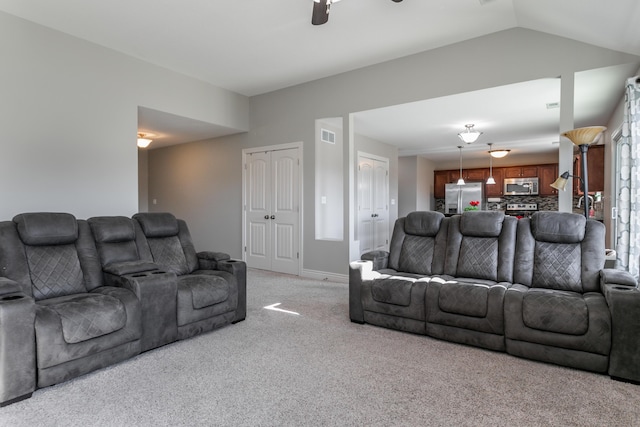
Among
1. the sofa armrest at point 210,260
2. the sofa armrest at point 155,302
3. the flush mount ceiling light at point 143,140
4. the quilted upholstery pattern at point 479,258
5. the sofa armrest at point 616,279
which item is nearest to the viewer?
the sofa armrest at point 616,279

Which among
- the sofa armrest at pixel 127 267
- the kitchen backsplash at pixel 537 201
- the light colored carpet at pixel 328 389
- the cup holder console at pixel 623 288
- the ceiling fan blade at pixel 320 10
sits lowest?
the light colored carpet at pixel 328 389

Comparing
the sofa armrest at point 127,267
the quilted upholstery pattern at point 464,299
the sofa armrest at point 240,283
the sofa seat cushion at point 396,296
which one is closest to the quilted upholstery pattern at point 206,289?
the sofa armrest at point 240,283

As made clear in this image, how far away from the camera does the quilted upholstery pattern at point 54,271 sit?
273cm

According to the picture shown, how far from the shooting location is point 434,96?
14.6ft

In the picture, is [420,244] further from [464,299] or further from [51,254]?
[51,254]

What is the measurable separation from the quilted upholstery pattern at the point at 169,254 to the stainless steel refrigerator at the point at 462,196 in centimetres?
805

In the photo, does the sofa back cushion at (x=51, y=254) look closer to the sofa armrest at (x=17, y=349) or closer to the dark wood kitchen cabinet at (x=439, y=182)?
the sofa armrest at (x=17, y=349)

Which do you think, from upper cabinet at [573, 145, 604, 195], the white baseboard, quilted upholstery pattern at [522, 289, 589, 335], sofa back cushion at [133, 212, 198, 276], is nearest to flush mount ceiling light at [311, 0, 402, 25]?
sofa back cushion at [133, 212, 198, 276]

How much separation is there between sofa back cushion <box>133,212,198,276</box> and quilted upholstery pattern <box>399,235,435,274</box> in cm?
220

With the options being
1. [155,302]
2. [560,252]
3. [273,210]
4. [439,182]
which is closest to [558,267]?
[560,252]

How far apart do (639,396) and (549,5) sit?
3.11 metres

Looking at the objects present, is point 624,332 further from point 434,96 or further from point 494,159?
point 494,159

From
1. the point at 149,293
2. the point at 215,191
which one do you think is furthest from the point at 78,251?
the point at 215,191

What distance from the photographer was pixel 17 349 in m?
2.04
